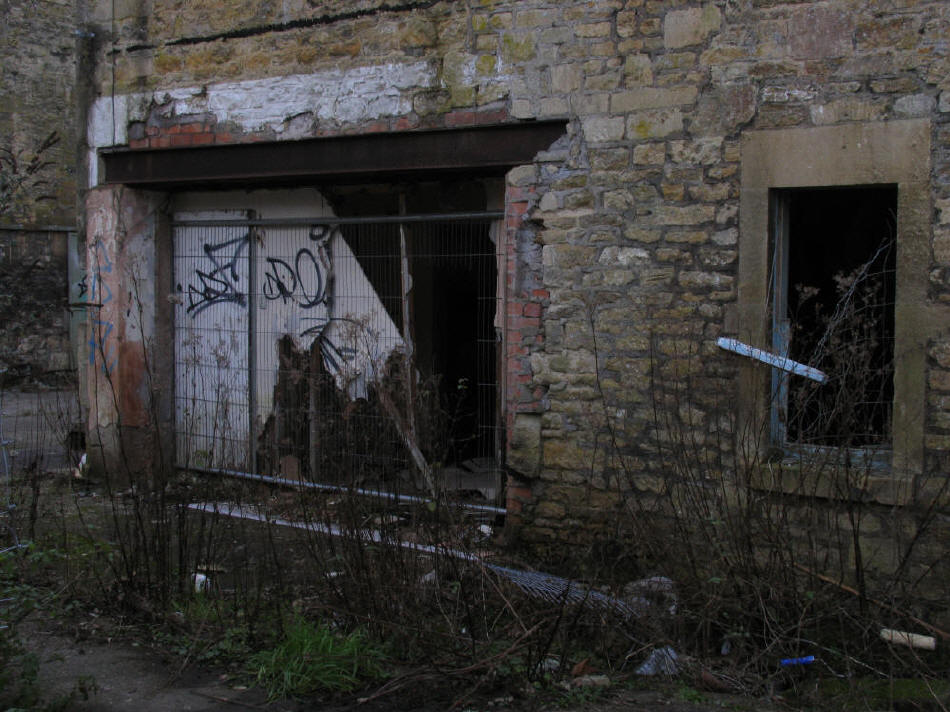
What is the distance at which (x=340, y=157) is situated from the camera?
21.9ft

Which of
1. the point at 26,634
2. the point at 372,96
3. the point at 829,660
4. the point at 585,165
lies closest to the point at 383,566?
the point at 26,634

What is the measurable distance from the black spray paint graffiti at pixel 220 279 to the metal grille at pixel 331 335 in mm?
10

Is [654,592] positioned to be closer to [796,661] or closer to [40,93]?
[796,661]

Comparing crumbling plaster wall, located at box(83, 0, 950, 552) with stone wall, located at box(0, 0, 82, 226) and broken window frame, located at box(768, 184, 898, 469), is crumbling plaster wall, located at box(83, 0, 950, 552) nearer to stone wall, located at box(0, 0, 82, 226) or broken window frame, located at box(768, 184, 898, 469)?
broken window frame, located at box(768, 184, 898, 469)

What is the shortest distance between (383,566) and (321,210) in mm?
3829

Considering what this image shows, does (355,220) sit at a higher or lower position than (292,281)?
higher

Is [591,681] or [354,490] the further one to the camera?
[354,490]

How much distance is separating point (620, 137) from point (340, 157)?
2157 millimetres

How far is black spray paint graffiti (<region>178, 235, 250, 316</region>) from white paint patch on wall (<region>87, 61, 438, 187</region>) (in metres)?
1.10

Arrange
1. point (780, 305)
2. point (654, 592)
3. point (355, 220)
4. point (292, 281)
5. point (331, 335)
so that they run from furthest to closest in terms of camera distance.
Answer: point (292, 281), point (331, 335), point (355, 220), point (780, 305), point (654, 592)

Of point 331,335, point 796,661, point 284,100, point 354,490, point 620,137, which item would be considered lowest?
point 796,661

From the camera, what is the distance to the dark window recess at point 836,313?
454 centimetres

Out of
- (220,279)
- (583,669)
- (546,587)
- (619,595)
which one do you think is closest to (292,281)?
(220,279)

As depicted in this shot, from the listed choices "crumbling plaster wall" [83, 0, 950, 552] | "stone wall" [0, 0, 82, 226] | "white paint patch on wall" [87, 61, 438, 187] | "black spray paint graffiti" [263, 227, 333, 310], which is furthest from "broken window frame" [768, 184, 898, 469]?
"stone wall" [0, 0, 82, 226]
